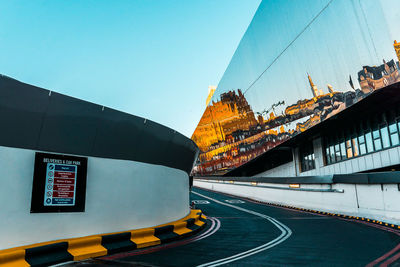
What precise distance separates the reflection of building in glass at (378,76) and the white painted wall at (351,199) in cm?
572

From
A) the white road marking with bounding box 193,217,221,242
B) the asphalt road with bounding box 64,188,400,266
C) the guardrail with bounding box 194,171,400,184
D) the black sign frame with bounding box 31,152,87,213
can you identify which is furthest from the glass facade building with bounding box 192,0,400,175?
the black sign frame with bounding box 31,152,87,213

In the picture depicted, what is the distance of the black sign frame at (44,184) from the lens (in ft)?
21.7

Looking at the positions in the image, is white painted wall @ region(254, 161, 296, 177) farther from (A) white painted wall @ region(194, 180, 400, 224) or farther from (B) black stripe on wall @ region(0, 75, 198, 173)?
(B) black stripe on wall @ region(0, 75, 198, 173)

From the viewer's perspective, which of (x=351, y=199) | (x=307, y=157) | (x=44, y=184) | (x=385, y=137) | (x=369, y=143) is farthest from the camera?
(x=307, y=157)

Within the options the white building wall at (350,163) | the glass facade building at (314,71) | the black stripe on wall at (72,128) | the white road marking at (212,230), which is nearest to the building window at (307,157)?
the glass facade building at (314,71)

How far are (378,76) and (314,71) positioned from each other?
6694 millimetres

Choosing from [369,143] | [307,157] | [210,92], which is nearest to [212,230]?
[369,143]

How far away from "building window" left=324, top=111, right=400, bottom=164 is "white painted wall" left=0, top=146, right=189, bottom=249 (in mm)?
14490

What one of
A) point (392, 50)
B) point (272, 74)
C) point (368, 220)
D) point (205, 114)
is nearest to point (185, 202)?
point (368, 220)

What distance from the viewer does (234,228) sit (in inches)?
449

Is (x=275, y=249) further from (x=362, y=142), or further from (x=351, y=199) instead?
(x=362, y=142)

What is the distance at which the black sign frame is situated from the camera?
6613 mm

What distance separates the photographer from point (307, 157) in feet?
98.8

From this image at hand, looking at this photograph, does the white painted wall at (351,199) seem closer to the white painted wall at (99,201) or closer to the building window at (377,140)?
the building window at (377,140)
